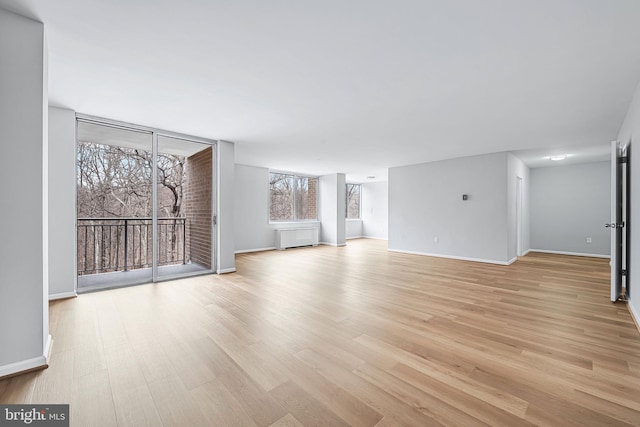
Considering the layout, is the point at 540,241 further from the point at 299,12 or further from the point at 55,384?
the point at 55,384

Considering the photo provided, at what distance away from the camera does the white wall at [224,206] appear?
193 inches

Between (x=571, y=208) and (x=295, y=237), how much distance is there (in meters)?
7.29

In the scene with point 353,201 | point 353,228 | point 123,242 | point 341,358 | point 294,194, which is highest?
point 294,194

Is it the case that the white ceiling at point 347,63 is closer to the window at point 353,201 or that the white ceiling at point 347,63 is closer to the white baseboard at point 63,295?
the white baseboard at point 63,295

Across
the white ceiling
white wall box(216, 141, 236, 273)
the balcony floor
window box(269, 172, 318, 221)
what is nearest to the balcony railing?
the balcony floor

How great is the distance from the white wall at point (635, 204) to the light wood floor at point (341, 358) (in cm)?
26

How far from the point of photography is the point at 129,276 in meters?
4.52

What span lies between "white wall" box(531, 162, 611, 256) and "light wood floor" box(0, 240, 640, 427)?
386 cm

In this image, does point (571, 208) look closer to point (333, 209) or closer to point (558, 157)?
point (558, 157)

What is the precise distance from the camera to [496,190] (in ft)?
19.0

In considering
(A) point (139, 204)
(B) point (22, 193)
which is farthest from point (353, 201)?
(B) point (22, 193)

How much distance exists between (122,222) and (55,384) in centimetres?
363

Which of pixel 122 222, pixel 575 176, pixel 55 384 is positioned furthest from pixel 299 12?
pixel 575 176

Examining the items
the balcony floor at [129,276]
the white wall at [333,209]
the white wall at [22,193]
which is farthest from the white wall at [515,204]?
the white wall at [22,193]
